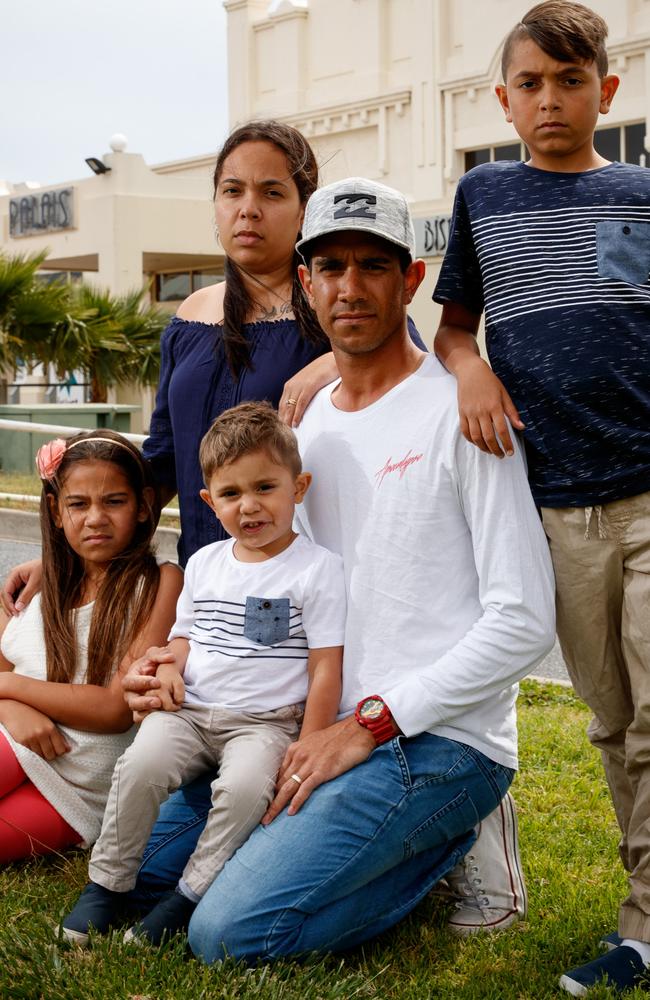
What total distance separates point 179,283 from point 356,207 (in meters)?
26.1

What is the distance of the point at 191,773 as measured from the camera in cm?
344

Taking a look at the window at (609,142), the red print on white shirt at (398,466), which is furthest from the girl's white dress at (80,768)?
the window at (609,142)

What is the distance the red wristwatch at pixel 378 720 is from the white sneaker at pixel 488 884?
521 mm

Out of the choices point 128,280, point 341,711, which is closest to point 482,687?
point 341,711

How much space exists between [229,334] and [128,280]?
77.4 feet

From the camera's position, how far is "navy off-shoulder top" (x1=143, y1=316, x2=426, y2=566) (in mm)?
3879

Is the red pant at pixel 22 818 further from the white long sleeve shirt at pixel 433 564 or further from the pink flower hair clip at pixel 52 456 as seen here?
the white long sleeve shirt at pixel 433 564

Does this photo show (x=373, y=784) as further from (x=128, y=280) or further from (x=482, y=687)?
(x=128, y=280)

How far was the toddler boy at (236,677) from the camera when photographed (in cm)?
326

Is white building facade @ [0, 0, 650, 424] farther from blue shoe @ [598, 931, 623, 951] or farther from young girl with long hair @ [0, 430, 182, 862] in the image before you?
blue shoe @ [598, 931, 623, 951]

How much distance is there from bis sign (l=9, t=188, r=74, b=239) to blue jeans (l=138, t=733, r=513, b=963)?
2618cm

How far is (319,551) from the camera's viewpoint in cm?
345

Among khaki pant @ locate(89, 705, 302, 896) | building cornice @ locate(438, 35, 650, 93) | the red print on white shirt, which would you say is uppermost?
building cornice @ locate(438, 35, 650, 93)

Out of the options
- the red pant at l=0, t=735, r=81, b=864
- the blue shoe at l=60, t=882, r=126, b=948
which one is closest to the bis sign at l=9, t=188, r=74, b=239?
the red pant at l=0, t=735, r=81, b=864
